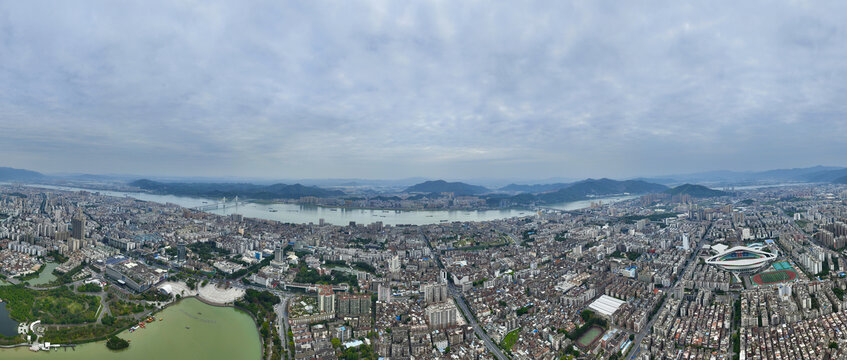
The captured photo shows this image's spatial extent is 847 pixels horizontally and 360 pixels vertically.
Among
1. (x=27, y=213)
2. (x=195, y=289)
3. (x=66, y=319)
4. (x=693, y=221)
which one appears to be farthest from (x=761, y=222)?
(x=27, y=213)

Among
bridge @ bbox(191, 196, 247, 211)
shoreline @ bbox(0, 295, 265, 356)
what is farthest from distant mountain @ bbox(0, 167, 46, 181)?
shoreline @ bbox(0, 295, 265, 356)

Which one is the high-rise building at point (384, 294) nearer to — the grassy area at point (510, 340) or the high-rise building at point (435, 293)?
the high-rise building at point (435, 293)

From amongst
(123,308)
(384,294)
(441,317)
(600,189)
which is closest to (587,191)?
(600,189)

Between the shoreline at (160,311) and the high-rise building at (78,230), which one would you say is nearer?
the shoreline at (160,311)

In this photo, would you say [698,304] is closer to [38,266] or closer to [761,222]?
[761,222]

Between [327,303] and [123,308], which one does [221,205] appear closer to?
[123,308]

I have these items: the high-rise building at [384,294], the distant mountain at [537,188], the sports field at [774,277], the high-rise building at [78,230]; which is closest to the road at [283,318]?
the high-rise building at [384,294]

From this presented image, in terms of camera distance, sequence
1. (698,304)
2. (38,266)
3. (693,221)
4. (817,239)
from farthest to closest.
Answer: (693,221)
(817,239)
(38,266)
(698,304)
